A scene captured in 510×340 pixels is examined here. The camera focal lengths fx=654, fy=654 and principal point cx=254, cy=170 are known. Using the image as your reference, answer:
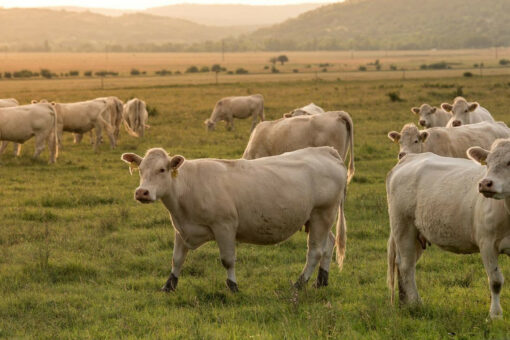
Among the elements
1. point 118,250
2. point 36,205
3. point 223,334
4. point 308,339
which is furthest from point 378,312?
point 36,205

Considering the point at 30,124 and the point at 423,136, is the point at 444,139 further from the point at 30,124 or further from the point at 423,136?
the point at 30,124

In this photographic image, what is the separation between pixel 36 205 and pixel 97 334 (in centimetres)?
713

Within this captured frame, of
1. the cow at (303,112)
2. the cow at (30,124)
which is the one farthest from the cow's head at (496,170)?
the cow at (30,124)

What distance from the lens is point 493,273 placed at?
580 cm

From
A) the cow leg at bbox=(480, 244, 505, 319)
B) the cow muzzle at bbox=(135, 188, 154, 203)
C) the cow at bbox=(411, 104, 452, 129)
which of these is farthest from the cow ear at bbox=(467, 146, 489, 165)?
the cow at bbox=(411, 104, 452, 129)

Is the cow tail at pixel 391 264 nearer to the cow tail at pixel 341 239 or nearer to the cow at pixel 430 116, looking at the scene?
the cow tail at pixel 341 239

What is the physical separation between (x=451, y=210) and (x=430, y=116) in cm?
1123

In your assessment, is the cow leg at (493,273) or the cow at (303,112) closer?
the cow leg at (493,273)

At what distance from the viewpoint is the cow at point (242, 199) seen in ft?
24.5

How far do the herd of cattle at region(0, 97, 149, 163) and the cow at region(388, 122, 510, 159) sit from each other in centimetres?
1011

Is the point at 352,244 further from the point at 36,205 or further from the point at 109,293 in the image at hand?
the point at 36,205

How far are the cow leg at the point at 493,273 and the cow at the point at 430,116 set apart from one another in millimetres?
11077

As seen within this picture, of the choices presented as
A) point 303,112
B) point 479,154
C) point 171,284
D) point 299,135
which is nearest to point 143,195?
point 171,284

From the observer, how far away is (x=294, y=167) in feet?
26.3
